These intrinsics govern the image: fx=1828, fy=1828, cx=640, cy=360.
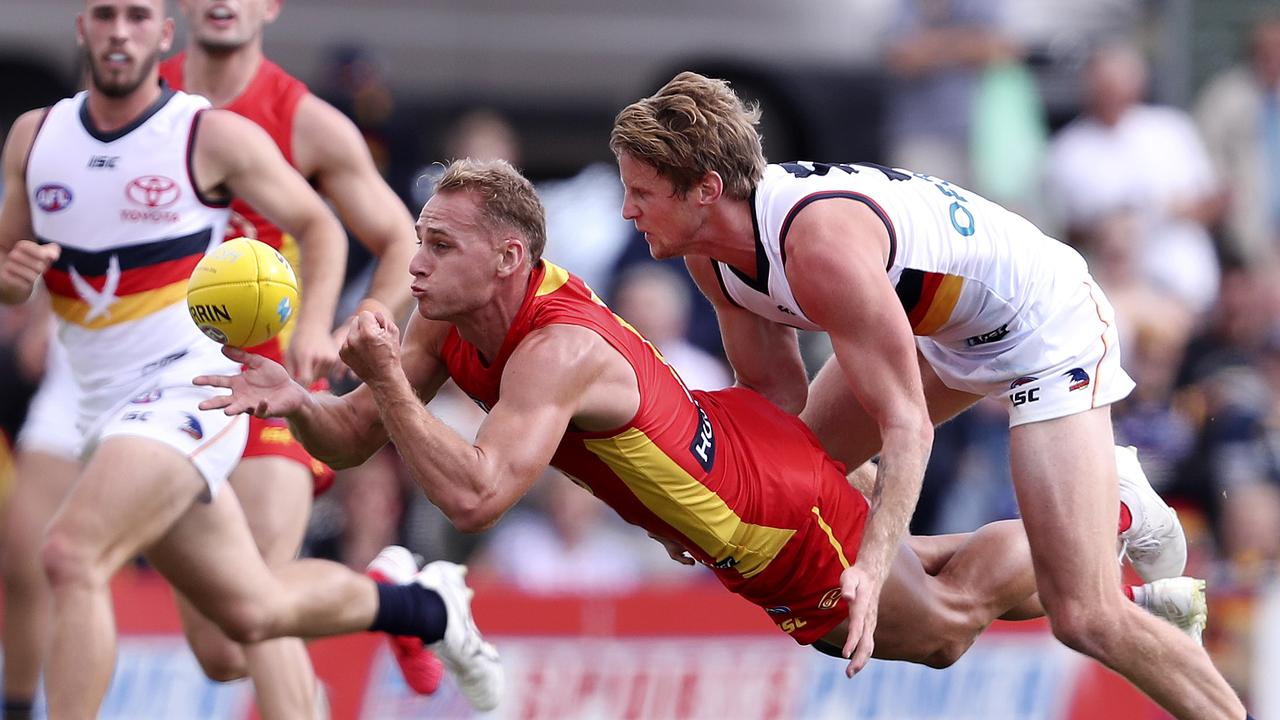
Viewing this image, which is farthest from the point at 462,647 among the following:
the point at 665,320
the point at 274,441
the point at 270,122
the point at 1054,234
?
the point at 1054,234

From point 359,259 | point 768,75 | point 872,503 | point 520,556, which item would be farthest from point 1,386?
point 872,503

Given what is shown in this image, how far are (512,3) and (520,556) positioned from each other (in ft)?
13.3

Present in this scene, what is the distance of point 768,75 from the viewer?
40.9 ft

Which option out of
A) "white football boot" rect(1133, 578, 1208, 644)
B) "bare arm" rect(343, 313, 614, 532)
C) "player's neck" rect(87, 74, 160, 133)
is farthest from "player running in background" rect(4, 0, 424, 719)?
"white football boot" rect(1133, 578, 1208, 644)

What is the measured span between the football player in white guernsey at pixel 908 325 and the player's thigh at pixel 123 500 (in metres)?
1.94

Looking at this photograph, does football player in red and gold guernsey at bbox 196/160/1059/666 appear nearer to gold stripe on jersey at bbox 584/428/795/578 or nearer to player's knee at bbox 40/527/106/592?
gold stripe on jersey at bbox 584/428/795/578

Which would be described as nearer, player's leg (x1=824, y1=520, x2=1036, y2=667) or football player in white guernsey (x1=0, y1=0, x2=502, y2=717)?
player's leg (x1=824, y1=520, x2=1036, y2=667)

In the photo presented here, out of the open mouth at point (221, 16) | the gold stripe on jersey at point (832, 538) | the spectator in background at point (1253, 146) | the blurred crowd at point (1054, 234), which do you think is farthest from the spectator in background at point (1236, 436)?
the open mouth at point (221, 16)

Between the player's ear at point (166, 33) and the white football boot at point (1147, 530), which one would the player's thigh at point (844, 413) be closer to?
the white football boot at point (1147, 530)

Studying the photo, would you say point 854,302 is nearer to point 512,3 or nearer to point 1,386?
point 1,386

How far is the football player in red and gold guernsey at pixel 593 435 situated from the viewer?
208 inches

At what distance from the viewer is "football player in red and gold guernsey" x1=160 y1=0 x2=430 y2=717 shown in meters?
7.11

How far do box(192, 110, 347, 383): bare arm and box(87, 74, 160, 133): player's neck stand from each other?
0.25 m

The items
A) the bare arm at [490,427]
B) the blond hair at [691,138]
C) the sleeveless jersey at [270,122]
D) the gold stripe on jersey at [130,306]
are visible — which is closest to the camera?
the bare arm at [490,427]
